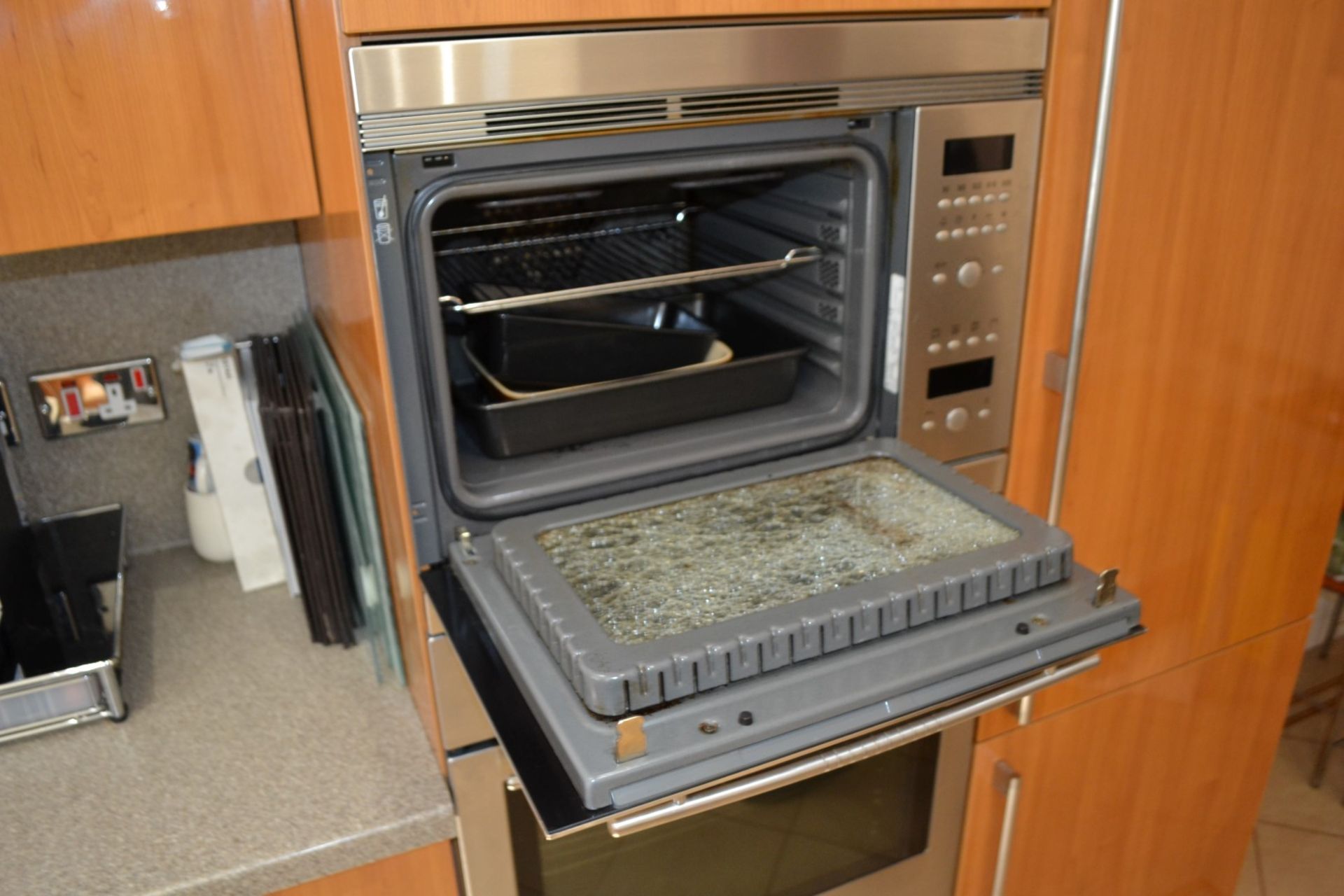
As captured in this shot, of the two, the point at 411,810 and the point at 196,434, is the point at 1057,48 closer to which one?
the point at 411,810

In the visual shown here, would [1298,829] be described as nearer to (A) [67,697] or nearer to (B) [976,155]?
(B) [976,155]

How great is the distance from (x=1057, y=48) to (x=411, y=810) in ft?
3.03

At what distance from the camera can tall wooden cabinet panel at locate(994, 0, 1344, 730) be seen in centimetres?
100

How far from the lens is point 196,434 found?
4.46ft

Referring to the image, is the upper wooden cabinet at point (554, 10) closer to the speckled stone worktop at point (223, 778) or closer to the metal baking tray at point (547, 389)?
the metal baking tray at point (547, 389)

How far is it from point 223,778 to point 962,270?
0.87 meters

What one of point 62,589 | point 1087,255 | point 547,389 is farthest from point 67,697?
point 1087,255

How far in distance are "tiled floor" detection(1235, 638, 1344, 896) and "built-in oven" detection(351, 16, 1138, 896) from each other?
98cm

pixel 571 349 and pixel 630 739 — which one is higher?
pixel 571 349

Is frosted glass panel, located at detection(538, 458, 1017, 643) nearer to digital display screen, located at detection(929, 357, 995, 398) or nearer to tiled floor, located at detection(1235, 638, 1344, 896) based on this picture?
digital display screen, located at detection(929, 357, 995, 398)

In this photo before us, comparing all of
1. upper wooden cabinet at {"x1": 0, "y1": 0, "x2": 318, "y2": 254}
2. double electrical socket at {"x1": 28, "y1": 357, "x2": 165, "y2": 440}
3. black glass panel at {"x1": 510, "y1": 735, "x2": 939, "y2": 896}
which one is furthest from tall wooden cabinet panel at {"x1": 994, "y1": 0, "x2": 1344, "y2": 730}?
double electrical socket at {"x1": 28, "y1": 357, "x2": 165, "y2": 440}

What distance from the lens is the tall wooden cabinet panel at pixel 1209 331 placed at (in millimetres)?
1001

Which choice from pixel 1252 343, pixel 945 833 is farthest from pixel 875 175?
pixel 945 833

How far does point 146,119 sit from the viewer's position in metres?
0.90
